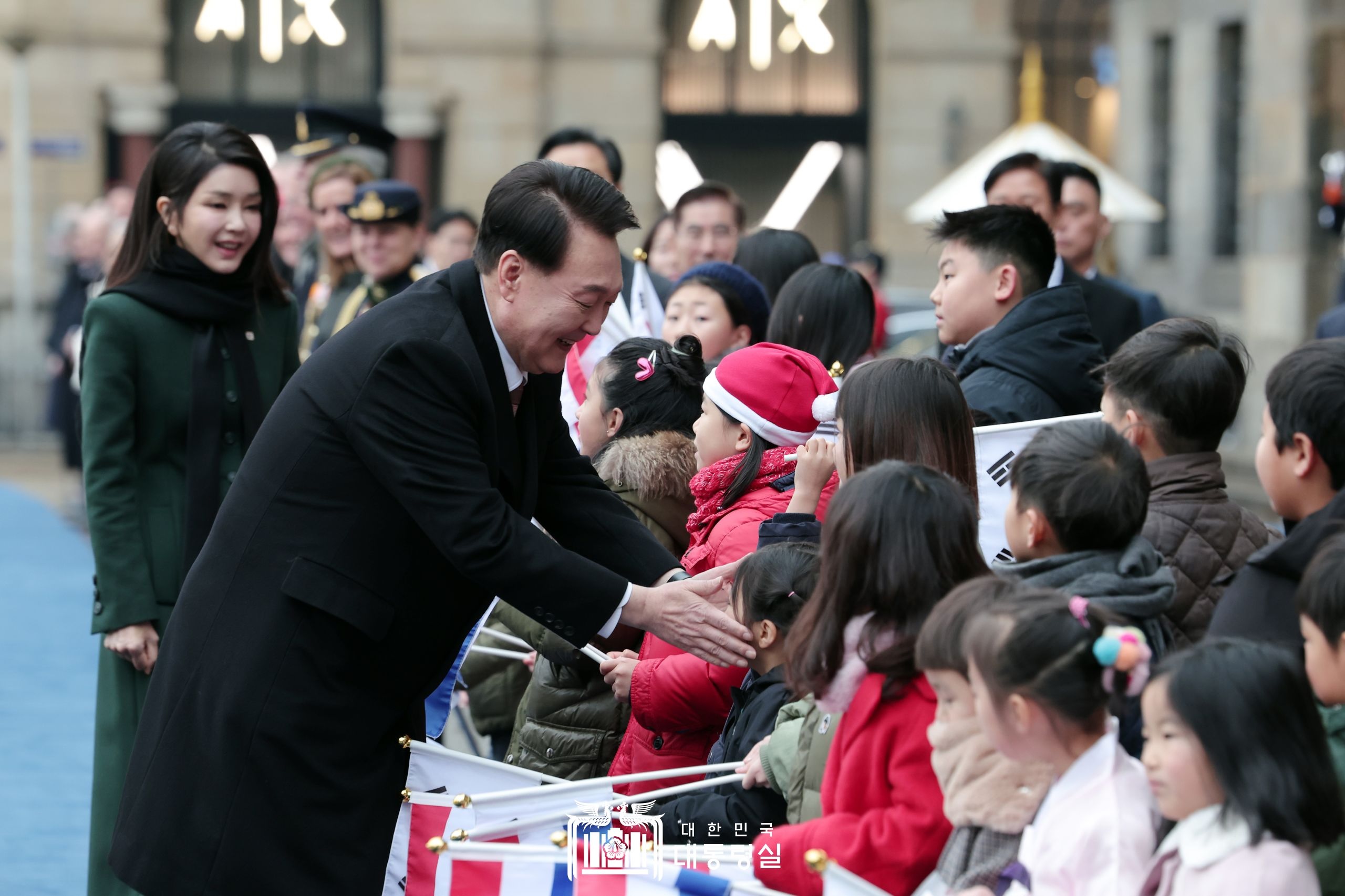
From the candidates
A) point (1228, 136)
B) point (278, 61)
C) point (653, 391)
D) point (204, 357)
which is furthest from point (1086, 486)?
point (278, 61)

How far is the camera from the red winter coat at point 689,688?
11.9ft

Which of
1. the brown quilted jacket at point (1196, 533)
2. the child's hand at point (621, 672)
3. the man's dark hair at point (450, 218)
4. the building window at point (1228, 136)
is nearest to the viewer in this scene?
the brown quilted jacket at point (1196, 533)

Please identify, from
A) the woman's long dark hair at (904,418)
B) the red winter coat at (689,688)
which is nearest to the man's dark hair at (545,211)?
the woman's long dark hair at (904,418)

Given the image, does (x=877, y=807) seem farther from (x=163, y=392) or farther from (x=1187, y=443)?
(x=163, y=392)

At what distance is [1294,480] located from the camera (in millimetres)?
3152

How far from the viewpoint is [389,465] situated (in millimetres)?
3172

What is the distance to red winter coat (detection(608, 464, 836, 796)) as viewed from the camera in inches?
143

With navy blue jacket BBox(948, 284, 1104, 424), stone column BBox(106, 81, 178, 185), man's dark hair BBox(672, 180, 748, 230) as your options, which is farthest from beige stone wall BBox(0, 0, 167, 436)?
navy blue jacket BBox(948, 284, 1104, 424)

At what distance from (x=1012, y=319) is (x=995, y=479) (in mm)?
1055

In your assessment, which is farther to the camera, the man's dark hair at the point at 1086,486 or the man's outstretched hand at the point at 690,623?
the man's outstretched hand at the point at 690,623

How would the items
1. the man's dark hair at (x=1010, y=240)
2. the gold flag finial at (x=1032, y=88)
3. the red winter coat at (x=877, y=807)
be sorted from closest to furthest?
the red winter coat at (x=877, y=807), the man's dark hair at (x=1010, y=240), the gold flag finial at (x=1032, y=88)

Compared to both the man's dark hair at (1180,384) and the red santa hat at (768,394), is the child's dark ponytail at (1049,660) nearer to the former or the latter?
the man's dark hair at (1180,384)

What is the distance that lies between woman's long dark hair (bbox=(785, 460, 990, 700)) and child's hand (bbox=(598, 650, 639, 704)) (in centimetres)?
90

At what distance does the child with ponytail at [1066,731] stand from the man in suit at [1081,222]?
15.6ft
